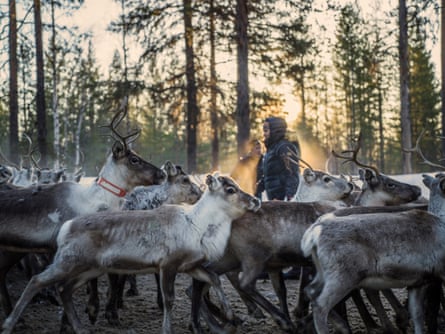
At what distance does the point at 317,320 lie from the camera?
4.54 m

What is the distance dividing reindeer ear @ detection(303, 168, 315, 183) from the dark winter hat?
135cm

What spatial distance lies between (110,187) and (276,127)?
2894 mm

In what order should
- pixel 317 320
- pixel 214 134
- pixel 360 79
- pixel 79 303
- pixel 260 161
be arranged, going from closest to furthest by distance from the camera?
pixel 317 320 < pixel 79 303 < pixel 260 161 < pixel 214 134 < pixel 360 79

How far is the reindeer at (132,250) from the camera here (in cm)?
517

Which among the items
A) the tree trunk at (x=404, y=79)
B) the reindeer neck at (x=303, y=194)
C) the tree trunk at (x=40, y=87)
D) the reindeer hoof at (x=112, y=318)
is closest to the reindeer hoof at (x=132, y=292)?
the reindeer hoof at (x=112, y=318)

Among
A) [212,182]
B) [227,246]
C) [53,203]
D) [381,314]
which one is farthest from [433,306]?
[53,203]

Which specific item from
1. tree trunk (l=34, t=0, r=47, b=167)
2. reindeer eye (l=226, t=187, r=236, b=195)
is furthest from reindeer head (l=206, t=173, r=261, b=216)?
tree trunk (l=34, t=0, r=47, b=167)

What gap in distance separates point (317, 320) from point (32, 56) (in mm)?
15574

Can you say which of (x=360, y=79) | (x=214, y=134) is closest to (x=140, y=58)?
(x=214, y=134)

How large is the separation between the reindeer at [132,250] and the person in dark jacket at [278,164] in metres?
3.18

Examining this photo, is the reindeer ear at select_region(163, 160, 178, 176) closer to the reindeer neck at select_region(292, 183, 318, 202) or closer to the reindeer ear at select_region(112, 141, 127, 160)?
the reindeer ear at select_region(112, 141, 127, 160)

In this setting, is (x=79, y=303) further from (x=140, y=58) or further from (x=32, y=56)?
(x=32, y=56)

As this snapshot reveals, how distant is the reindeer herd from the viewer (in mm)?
4672

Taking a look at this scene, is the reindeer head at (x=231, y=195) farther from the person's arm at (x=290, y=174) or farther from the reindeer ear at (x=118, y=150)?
the person's arm at (x=290, y=174)
